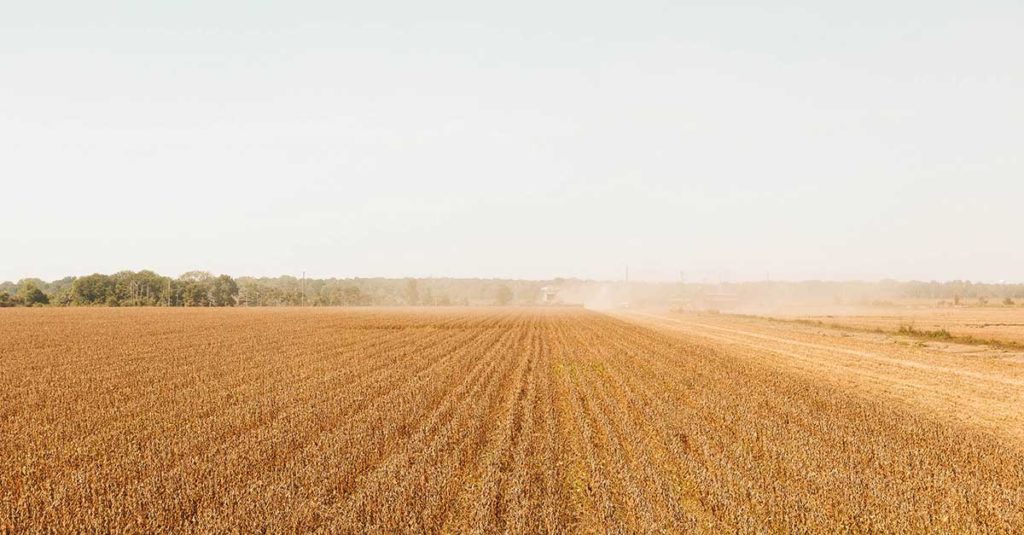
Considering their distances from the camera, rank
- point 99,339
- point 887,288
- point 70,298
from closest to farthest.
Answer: point 99,339, point 70,298, point 887,288

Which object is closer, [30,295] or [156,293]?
[30,295]

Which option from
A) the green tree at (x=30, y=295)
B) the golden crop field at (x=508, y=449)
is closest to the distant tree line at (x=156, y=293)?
the green tree at (x=30, y=295)

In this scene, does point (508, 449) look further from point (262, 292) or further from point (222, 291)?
point (262, 292)

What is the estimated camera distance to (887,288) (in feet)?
462

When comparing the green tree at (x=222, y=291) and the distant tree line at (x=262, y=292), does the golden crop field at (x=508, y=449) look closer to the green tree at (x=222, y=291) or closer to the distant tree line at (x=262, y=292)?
the distant tree line at (x=262, y=292)

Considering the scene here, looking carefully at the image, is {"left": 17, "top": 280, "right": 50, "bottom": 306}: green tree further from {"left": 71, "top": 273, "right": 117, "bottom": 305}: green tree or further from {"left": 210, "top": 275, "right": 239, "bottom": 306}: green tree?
{"left": 210, "top": 275, "right": 239, "bottom": 306}: green tree

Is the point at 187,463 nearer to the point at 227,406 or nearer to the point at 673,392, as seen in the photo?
the point at 227,406

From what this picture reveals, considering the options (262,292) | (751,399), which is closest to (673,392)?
(751,399)

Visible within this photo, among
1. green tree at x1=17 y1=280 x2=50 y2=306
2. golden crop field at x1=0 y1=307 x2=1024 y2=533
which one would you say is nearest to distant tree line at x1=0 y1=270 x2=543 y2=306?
green tree at x1=17 y1=280 x2=50 y2=306

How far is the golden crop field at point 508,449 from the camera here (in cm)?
640

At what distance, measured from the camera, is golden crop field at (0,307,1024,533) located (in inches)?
252

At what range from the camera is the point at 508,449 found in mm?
9062

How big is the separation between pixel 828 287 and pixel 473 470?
139m

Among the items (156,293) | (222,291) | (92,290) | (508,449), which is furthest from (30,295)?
(508,449)
